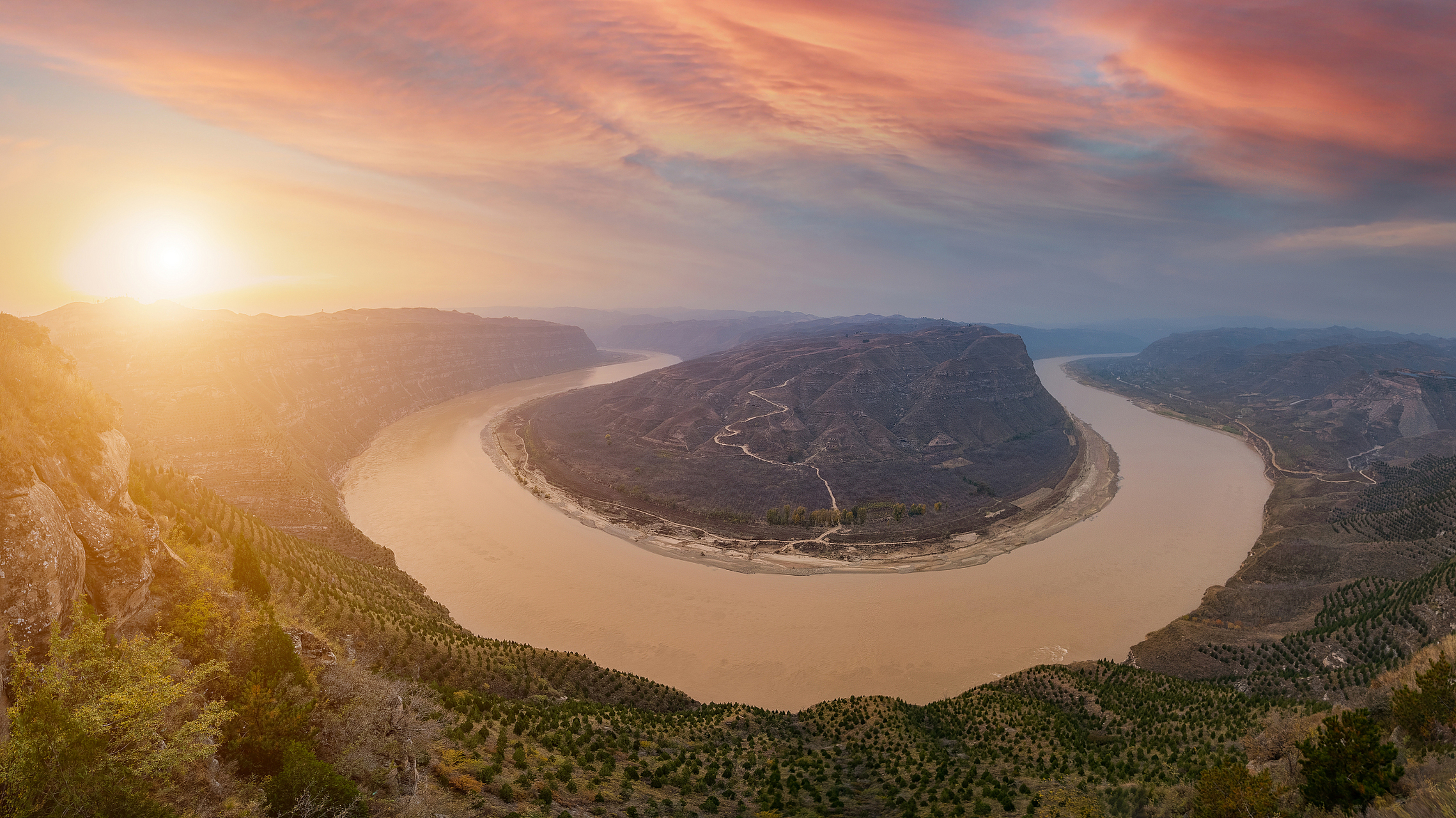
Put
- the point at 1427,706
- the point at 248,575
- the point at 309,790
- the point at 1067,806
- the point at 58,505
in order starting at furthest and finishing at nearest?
the point at 248,575, the point at 1067,806, the point at 1427,706, the point at 58,505, the point at 309,790

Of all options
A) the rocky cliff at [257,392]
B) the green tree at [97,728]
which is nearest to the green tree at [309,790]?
the green tree at [97,728]

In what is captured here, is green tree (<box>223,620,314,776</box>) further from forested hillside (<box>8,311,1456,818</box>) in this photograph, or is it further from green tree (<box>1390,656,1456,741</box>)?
green tree (<box>1390,656,1456,741</box>)

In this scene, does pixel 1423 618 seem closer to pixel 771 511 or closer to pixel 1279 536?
pixel 1279 536

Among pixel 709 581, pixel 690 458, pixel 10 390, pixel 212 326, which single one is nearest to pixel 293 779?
pixel 10 390

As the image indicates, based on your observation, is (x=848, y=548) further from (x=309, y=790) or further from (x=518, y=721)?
(x=309, y=790)

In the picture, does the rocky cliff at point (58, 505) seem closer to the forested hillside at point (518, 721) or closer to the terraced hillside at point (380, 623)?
the forested hillside at point (518, 721)

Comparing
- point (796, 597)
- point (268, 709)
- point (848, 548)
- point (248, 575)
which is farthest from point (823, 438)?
point (268, 709)

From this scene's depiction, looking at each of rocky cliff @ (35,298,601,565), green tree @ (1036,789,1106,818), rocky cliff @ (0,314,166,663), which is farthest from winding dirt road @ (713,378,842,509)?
rocky cliff @ (0,314,166,663)
